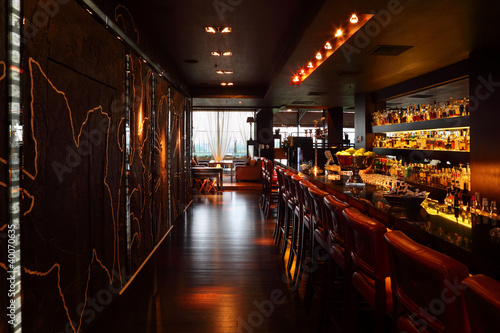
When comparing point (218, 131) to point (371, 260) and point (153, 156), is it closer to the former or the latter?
point (153, 156)

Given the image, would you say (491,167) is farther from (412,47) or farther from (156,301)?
(156,301)

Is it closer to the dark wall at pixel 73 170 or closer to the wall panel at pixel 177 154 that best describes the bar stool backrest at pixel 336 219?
the dark wall at pixel 73 170

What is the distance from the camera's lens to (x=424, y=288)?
45.9 inches

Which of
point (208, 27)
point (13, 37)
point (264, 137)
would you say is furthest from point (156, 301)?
point (264, 137)

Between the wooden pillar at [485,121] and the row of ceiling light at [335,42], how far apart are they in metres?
1.94

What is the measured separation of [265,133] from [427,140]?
669 centimetres

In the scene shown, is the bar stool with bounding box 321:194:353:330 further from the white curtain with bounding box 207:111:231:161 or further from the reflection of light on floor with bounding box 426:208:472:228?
the white curtain with bounding box 207:111:231:161

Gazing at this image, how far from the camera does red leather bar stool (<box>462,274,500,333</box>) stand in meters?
0.77

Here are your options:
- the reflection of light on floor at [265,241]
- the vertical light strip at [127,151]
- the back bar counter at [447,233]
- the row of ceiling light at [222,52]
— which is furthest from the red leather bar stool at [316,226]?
the row of ceiling light at [222,52]

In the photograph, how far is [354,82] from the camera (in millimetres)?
7035

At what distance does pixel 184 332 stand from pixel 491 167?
4.37m

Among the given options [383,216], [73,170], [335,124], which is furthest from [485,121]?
[335,124]

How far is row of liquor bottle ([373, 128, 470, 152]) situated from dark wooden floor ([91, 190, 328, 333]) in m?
3.30

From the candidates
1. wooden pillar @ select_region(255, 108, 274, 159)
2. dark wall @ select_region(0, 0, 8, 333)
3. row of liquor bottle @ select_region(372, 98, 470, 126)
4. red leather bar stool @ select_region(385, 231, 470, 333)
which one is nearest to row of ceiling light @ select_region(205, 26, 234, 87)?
wooden pillar @ select_region(255, 108, 274, 159)
